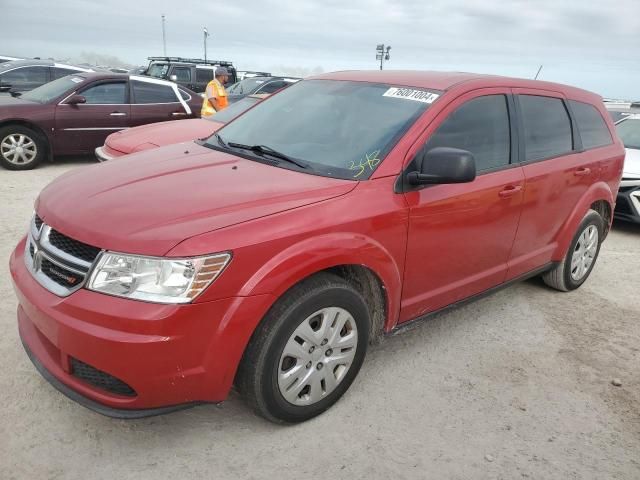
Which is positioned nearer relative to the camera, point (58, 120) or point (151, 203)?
point (151, 203)

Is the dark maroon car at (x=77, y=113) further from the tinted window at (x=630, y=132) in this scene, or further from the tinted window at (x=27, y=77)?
the tinted window at (x=630, y=132)

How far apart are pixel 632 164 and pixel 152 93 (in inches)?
295

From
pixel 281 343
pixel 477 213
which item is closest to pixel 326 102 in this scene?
pixel 477 213

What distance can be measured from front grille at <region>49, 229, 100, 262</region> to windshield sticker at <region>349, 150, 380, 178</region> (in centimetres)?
131

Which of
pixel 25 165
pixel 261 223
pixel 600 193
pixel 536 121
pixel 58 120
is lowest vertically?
pixel 25 165

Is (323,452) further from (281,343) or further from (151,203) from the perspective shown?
(151,203)

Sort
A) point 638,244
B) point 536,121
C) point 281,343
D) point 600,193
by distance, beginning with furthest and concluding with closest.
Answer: point 638,244 < point 600,193 < point 536,121 < point 281,343

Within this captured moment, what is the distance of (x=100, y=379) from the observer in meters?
2.29

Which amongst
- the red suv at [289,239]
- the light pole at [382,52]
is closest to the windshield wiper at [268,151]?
the red suv at [289,239]

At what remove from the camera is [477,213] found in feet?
10.7

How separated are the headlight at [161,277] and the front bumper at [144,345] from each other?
0.13 ft

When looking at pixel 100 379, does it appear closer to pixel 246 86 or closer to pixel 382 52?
pixel 246 86

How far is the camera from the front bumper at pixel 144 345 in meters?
2.12

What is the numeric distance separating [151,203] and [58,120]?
274 inches
